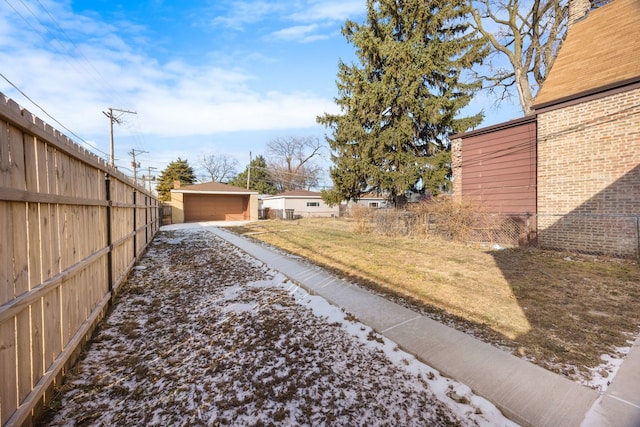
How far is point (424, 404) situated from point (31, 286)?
2639 millimetres

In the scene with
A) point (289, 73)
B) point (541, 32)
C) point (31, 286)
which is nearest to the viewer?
point (31, 286)

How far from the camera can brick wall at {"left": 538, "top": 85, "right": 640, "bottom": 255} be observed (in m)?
6.36

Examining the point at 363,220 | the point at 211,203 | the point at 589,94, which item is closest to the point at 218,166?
the point at 211,203

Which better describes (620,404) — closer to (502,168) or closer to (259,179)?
(502,168)

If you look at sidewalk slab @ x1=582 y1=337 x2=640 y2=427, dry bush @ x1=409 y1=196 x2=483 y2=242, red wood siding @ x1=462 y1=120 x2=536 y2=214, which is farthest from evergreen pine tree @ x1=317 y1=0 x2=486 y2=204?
sidewalk slab @ x1=582 y1=337 x2=640 y2=427

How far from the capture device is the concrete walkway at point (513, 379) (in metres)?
1.79

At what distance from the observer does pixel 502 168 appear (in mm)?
9086

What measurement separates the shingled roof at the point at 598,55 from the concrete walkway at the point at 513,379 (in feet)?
24.5

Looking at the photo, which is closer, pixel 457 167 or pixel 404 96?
pixel 457 167

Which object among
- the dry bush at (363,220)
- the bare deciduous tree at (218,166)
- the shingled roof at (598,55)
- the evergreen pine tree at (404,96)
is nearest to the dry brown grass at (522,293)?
the shingled roof at (598,55)

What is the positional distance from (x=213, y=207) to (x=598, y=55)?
2389cm

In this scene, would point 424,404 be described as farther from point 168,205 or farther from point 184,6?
point 168,205

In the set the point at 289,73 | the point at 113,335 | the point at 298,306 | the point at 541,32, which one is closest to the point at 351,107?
the point at 289,73

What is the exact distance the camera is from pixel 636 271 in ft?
17.6
